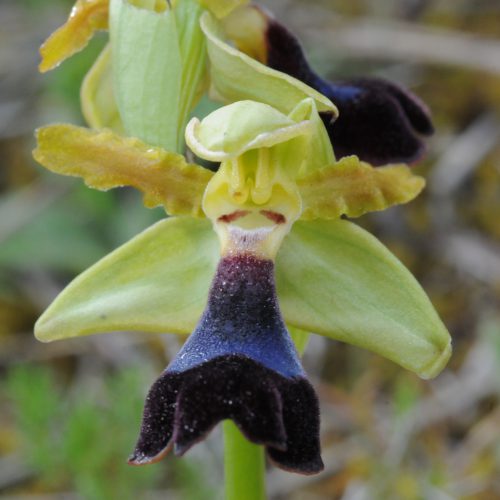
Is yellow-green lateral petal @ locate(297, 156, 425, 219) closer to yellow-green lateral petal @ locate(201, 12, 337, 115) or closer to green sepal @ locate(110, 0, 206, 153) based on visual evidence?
yellow-green lateral petal @ locate(201, 12, 337, 115)

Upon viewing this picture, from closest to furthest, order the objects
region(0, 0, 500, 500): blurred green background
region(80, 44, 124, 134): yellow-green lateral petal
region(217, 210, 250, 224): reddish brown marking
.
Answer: region(217, 210, 250, 224): reddish brown marking
region(80, 44, 124, 134): yellow-green lateral petal
region(0, 0, 500, 500): blurred green background

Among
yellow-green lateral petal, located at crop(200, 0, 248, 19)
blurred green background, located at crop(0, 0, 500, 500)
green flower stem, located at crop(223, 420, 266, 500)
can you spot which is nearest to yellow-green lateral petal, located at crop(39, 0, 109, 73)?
yellow-green lateral petal, located at crop(200, 0, 248, 19)

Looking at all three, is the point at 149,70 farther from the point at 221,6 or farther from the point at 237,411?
the point at 237,411

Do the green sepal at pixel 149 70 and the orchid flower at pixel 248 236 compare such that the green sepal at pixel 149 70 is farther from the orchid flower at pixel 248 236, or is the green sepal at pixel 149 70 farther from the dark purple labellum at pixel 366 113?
the dark purple labellum at pixel 366 113

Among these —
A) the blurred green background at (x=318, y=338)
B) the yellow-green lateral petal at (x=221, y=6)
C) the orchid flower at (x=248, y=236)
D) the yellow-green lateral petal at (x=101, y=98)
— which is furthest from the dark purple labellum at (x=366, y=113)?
the blurred green background at (x=318, y=338)

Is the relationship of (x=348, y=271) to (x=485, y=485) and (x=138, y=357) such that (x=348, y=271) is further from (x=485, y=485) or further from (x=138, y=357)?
(x=138, y=357)

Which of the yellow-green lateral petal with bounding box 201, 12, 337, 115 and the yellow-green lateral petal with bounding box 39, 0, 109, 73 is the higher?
the yellow-green lateral petal with bounding box 201, 12, 337, 115

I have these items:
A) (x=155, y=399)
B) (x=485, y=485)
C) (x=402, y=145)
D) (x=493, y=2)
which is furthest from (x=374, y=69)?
(x=155, y=399)

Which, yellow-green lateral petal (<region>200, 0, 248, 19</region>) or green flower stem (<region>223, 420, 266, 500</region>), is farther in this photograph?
yellow-green lateral petal (<region>200, 0, 248, 19</region>)
